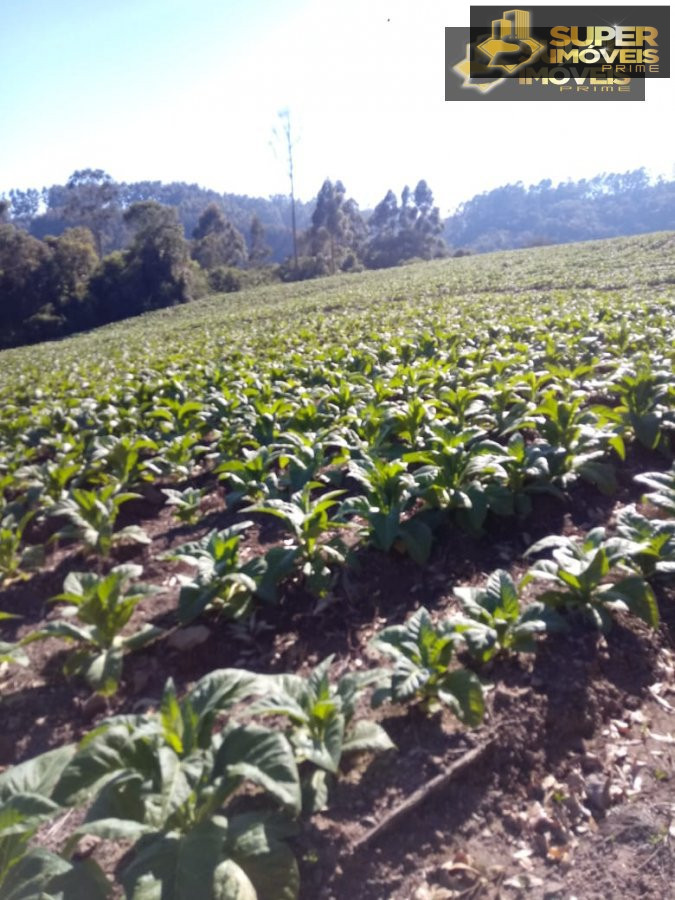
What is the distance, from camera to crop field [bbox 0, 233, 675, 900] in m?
2.22

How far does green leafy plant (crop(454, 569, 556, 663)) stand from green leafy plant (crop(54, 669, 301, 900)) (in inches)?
42.5

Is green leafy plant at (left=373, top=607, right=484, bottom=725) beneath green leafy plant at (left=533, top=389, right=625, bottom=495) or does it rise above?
beneath

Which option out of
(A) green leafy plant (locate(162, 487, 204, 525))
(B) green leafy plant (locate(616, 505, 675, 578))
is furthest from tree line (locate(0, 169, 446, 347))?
(B) green leafy plant (locate(616, 505, 675, 578))

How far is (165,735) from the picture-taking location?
232 centimetres

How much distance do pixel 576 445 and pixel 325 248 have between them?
71.1 metres

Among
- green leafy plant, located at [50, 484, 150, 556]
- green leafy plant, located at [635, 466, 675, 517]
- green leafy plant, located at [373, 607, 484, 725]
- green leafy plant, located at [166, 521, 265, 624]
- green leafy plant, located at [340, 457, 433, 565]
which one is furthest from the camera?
green leafy plant, located at [50, 484, 150, 556]

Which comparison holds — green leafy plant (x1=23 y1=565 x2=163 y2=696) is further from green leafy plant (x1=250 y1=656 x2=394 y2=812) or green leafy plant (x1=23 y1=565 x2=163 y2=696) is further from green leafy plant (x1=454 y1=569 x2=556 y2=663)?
green leafy plant (x1=454 y1=569 x2=556 y2=663)

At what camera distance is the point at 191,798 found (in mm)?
2217

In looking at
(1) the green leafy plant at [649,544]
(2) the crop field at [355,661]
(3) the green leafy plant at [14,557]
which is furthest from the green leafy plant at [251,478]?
(1) the green leafy plant at [649,544]

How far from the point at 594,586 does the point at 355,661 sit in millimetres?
1247

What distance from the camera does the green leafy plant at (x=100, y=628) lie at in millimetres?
3184

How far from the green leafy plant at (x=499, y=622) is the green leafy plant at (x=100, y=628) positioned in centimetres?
159

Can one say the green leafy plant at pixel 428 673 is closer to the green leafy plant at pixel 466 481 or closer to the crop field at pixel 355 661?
the crop field at pixel 355 661

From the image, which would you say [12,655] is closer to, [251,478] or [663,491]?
[251,478]
